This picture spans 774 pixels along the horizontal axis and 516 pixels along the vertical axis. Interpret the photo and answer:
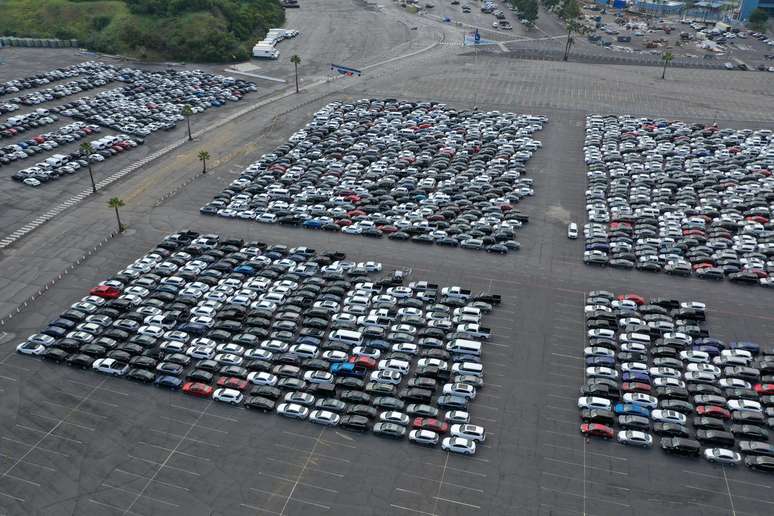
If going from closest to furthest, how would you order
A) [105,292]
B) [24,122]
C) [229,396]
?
1. [229,396]
2. [105,292]
3. [24,122]

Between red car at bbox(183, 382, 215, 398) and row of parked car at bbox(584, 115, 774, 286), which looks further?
row of parked car at bbox(584, 115, 774, 286)

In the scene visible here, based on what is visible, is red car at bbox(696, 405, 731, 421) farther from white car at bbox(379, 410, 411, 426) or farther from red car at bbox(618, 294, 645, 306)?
white car at bbox(379, 410, 411, 426)

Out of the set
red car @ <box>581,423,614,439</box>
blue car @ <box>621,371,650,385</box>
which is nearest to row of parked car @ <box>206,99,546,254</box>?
blue car @ <box>621,371,650,385</box>

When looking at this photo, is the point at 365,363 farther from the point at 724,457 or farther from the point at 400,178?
the point at 400,178

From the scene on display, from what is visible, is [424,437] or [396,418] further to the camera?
[396,418]

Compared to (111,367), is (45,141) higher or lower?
higher

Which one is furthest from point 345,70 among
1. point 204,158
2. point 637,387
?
point 637,387

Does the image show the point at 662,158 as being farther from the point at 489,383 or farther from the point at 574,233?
the point at 489,383

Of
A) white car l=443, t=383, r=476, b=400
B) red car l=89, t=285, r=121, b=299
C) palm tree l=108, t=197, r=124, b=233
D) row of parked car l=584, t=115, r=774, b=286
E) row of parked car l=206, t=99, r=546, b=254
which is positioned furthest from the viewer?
row of parked car l=206, t=99, r=546, b=254
